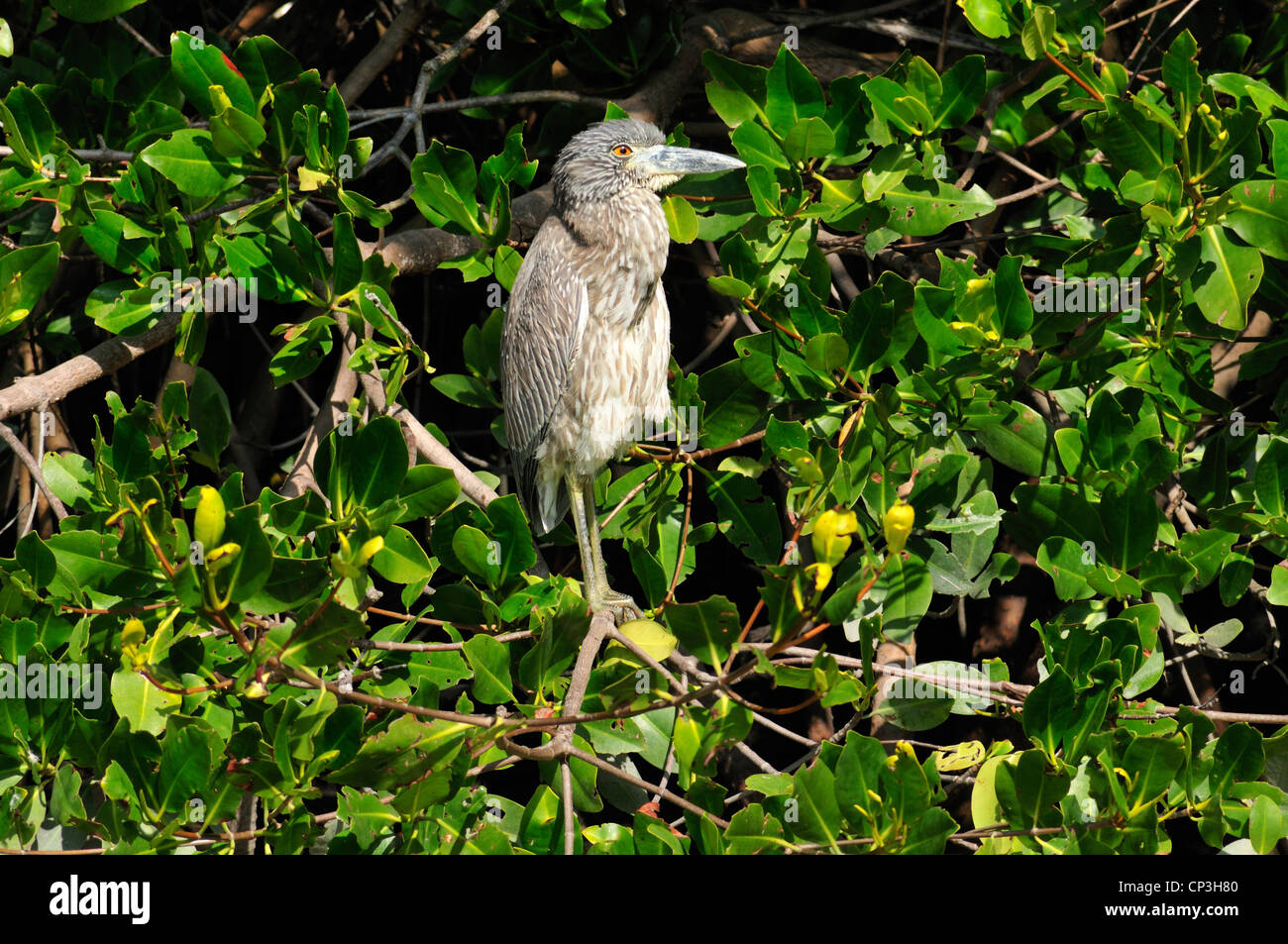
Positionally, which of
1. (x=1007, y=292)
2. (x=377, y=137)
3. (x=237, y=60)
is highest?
(x=377, y=137)

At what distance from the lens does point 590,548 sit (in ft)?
9.37

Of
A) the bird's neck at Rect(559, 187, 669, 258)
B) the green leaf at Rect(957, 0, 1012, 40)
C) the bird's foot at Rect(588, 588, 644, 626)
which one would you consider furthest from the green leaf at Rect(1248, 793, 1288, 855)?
the bird's neck at Rect(559, 187, 669, 258)

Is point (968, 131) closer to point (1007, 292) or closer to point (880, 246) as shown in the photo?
point (880, 246)

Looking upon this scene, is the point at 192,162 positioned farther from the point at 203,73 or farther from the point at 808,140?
→ the point at 808,140

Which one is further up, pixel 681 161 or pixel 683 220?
pixel 681 161

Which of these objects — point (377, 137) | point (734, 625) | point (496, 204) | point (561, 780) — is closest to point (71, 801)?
point (561, 780)

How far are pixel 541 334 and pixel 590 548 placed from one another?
0.57 metres

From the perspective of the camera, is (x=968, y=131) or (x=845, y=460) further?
(x=968, y=131)

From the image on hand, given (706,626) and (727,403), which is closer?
(706,626)

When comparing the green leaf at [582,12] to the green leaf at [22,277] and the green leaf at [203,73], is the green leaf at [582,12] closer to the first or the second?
the green leaf at [203,73]

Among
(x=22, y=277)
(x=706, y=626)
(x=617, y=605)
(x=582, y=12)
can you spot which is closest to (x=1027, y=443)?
(x=706, y=626)

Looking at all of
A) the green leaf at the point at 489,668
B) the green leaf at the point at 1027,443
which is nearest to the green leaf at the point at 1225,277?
the green leaf at the point at 1027,443

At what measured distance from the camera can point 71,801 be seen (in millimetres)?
1752
